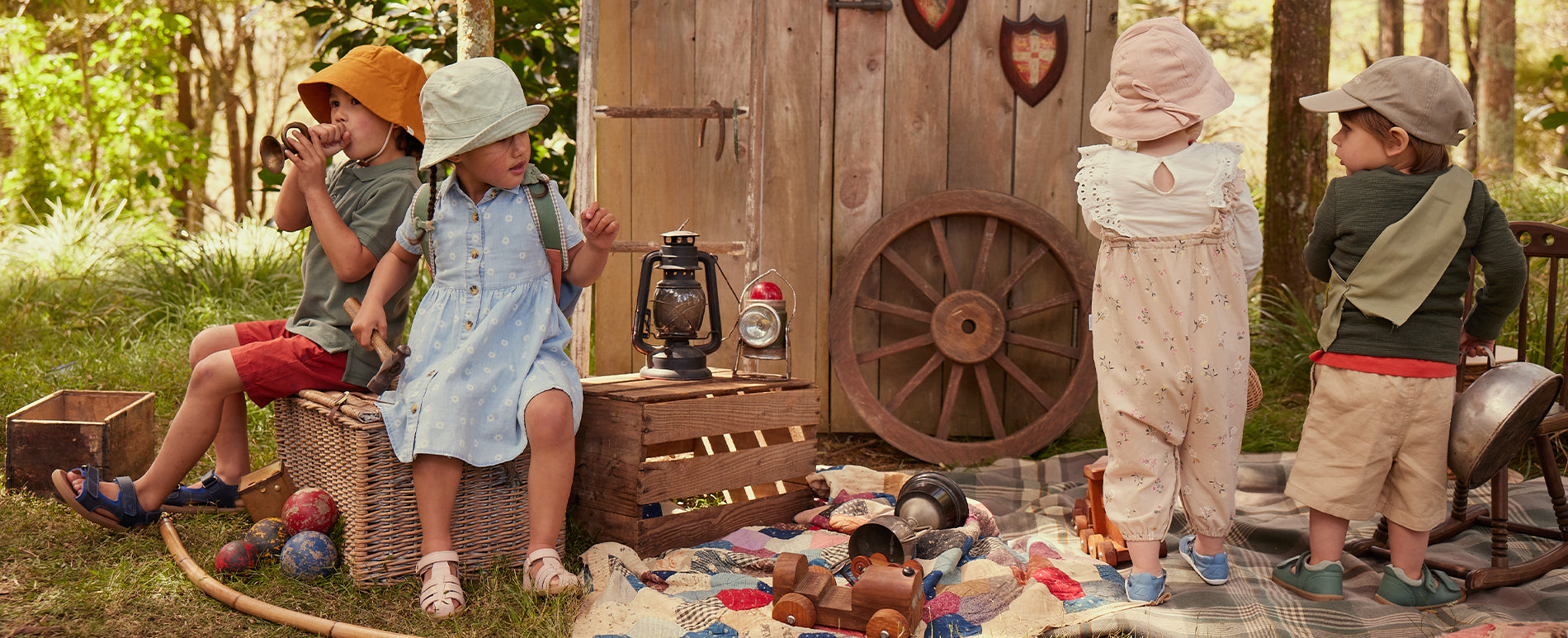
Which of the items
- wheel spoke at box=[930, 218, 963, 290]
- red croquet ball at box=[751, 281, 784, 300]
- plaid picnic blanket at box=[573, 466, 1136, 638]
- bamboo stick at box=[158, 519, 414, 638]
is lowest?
plaid picnic blanket at box=[573, 466, 1136, 638]

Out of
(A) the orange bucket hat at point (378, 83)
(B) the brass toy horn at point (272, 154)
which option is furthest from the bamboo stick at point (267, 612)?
(A) the orange bucket hat at point (378, 83)

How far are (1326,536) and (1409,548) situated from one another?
191 millimetres

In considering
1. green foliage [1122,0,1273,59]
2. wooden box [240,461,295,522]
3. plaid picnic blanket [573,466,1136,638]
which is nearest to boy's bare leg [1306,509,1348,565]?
plaid picnic blanket [573,466,1136,638]

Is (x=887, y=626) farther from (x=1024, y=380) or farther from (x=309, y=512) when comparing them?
(x=1024, y=380)

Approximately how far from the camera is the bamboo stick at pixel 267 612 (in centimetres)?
233

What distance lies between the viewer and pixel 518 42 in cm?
504

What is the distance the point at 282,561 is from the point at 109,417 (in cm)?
103

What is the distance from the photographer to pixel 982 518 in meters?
3.23

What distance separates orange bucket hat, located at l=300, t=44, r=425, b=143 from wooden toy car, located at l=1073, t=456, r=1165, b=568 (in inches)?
89.5

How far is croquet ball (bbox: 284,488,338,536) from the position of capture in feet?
9.16

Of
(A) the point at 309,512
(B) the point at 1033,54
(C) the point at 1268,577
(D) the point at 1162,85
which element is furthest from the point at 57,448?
(B) the point at 1033,54

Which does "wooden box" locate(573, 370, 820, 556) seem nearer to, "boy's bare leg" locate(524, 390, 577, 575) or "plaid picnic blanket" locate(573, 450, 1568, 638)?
"plaid picnic blanket" locate(573, 450, 1568, 638)

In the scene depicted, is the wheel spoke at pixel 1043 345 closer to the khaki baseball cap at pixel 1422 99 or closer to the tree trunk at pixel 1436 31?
the khaki baseball cap at pixel 1422 99

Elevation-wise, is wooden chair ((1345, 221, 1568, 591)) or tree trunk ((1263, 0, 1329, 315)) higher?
tree trunk ((1263, 0, 1329, 315))
